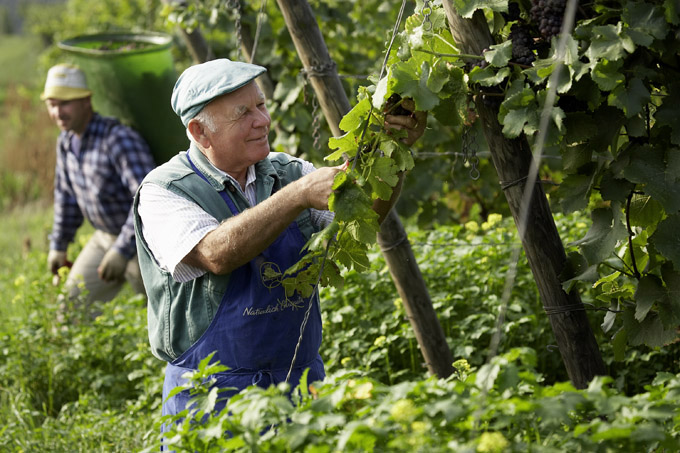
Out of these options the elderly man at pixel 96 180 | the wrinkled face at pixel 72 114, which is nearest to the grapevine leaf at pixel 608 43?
the elderly man at pixel 96 180

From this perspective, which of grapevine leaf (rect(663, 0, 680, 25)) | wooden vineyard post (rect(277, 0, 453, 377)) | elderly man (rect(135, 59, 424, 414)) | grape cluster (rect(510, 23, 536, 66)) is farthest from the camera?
wooden vineyard post (rect(277, 0, 453, 377))

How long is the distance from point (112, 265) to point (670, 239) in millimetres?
3764

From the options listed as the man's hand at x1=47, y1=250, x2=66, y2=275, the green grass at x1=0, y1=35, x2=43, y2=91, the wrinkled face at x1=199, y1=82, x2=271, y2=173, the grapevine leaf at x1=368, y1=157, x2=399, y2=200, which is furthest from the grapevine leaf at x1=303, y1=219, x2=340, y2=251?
the green grass at x1=0, y1=35, x2=43, y2=91

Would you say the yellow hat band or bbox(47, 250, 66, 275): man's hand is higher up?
the yellow hat band

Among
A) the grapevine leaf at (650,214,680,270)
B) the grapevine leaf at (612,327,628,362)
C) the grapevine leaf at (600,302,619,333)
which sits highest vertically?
the grapevine leaf at (650,214,680,270)

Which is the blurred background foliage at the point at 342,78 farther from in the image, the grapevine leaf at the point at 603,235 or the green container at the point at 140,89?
the grapevine leaf at the point at 603,235

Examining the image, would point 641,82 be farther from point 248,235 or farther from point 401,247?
point 401,247

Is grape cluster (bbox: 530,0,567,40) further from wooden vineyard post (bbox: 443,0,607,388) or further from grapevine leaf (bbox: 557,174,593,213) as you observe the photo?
grapevine leaf (bbox: 557,174,593,213)

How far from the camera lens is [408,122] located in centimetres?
247

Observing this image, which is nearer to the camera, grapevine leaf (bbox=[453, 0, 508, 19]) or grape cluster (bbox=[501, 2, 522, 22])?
grapevine leaf (bbox=[453, 0, 508, 19])

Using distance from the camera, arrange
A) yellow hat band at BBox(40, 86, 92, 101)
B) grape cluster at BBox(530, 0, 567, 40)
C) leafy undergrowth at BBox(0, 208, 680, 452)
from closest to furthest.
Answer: leafy undergrowth at BBox(0, 208, 680, 452)
grape cluster at BBox(530, 0, 567, 40)
yellow hat band at BBox(40, 86, 92, 101)

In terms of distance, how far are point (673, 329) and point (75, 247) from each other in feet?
21.2

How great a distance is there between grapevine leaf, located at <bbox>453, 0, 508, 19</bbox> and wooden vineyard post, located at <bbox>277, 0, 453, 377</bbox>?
1.10m

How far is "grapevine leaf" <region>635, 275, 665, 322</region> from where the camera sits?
240 cm
